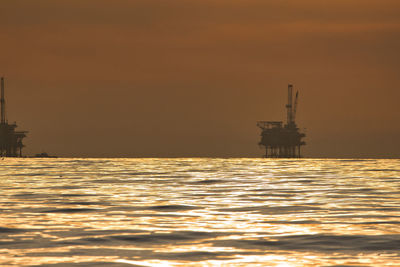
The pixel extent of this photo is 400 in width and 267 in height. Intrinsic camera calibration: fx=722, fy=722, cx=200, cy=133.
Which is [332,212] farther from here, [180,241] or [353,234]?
[180,241]

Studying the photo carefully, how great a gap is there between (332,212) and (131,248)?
33.8ft

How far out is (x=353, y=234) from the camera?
1872 centimetres

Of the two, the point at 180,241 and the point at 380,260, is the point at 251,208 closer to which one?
the point at 180,241

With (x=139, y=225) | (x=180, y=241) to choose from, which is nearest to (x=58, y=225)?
(x=139, y=225)

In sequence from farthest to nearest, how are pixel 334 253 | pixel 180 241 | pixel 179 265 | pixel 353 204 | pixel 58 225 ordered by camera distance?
pixel 353 204, pixel 58 225, pixel 180 241, pixel 334 253, pixel 179 265

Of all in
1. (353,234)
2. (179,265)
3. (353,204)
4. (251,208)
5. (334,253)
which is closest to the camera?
(179,265)

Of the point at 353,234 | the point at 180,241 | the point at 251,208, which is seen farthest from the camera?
the point at 251,208

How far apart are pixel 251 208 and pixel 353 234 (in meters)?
8.12

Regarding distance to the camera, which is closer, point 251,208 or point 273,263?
point 273,263

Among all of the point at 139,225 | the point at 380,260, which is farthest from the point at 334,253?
the point at 139,225

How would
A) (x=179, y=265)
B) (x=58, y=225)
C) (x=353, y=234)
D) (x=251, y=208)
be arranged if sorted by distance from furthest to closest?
(x=251, y=208)
(x=58, y=225)
(x=353, y=234)
(x=179, y=265)

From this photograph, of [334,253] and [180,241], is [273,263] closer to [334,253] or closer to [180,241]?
[334,253]

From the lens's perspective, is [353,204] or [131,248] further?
[353,204]

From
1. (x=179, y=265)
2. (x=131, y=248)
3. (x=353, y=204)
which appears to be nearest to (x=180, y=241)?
(x=131, y=248)
